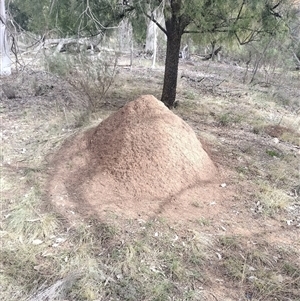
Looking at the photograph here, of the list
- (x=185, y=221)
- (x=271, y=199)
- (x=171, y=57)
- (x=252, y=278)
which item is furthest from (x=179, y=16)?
(x=252, y=278)

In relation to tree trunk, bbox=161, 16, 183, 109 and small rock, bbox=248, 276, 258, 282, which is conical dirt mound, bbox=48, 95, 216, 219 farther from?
tree trunk, bbox=161, 16, 183, 109

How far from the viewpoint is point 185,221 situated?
2.81m

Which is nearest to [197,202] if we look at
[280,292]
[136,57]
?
[280,292]

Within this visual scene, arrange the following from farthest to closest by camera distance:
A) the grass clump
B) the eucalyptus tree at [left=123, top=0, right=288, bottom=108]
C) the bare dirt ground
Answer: the eucalyptus tree at [left=123, top=0, right=288, bottom=108], the grass clump, the bare dirt ground

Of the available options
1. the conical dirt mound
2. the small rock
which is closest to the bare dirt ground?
the small rock

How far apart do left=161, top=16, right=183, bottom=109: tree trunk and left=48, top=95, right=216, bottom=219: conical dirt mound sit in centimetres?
231

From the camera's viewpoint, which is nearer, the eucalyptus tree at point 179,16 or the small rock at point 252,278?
the small rock at point 252,278

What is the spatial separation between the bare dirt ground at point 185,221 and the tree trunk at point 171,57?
0.89 m

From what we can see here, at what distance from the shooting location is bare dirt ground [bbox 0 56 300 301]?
7.28 ft

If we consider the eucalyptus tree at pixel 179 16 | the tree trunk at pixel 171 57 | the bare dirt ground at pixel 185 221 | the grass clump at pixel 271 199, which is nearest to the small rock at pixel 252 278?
the bare dirt ground at pixel 185 221

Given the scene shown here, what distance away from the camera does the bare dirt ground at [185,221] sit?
7.28ft

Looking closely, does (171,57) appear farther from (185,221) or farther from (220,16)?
(185,221)

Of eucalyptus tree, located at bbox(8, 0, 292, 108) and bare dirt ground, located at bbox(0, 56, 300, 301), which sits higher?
eucalyptus tree, located at bbox(8, 0, 292, 108)

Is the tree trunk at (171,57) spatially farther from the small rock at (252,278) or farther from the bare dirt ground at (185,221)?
the small rock at (252,278)
